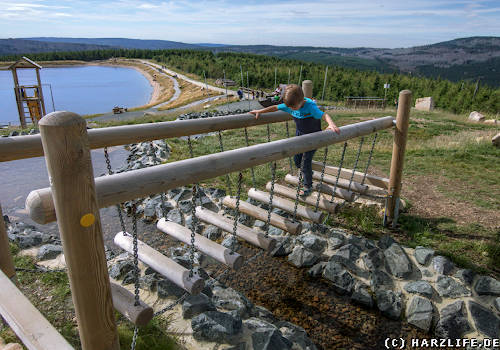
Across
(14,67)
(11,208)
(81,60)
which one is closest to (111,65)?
(81,60)

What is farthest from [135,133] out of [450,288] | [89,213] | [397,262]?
[450,288]

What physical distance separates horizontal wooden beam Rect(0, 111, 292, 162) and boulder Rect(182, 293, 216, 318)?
5.03 ft

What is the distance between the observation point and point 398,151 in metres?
4.30

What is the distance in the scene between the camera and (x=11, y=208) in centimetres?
599

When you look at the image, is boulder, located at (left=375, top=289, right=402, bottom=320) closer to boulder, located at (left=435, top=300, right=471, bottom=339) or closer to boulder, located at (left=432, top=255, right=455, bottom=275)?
boulder, located at (left=435, top=300, right=471, bottom=339)

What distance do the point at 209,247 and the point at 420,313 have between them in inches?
87.9

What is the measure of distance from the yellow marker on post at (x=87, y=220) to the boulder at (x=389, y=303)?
3059 millimetres

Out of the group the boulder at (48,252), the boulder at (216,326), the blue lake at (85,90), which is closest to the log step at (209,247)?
the boulder at (216,326)

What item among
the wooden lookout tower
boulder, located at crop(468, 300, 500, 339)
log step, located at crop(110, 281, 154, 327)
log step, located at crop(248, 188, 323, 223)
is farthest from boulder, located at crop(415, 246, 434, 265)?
the wooden lookout tower

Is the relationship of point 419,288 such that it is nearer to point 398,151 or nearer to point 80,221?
point 398,151

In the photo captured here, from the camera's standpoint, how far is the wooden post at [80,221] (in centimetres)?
120

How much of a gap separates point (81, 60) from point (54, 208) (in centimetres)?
10961

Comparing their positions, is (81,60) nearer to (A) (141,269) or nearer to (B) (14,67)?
(B) (14,67)

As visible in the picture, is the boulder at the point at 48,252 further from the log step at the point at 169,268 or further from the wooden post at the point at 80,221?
the wooden post at the point at 80,221
